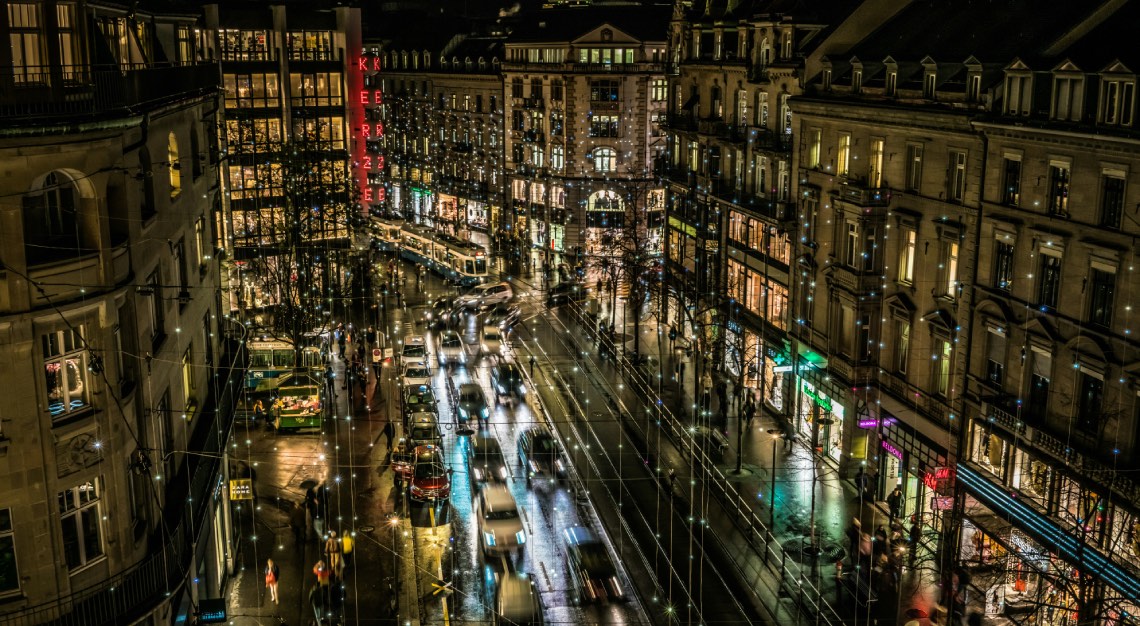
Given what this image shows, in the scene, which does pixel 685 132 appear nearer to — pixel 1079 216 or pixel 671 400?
pixel 671 400

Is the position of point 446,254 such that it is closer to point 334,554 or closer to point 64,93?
point 334,554

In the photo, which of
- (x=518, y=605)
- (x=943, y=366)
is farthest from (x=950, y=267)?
(x=518, y=605)

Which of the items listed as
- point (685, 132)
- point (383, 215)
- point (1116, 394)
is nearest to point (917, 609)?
point (1116, 394)

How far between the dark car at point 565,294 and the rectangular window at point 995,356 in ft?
119

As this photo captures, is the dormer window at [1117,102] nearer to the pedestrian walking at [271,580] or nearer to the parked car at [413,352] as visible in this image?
the pedestrian walking at [271,580]

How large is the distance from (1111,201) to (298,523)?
77.2 feet

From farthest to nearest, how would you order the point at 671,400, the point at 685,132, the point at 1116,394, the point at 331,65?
the point at 331,65 → the point at 685,132 → the point at 671,400 → the point at 1116,394

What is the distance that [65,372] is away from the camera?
15.9 m

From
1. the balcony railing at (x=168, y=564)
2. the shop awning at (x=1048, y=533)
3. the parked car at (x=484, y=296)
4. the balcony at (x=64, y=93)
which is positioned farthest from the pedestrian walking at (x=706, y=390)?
the balcony at (x=64, y=93)

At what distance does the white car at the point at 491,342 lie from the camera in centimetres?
5327

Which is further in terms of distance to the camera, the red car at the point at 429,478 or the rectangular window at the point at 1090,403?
the red car at the point at 429,478

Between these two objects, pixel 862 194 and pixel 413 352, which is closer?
pixel 862 194

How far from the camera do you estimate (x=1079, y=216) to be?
25.1 metres

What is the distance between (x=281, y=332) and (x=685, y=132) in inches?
854
